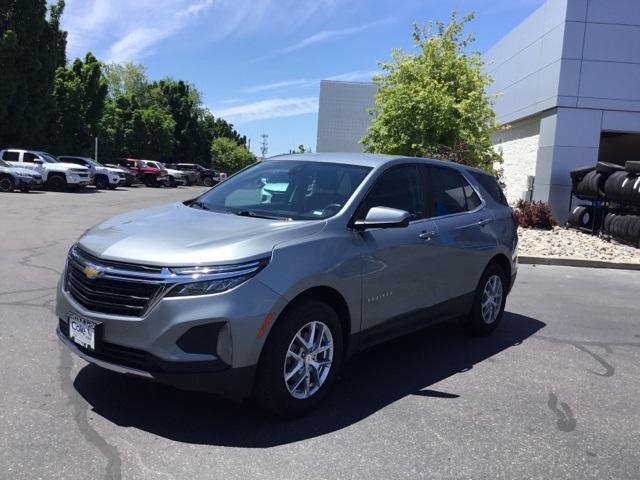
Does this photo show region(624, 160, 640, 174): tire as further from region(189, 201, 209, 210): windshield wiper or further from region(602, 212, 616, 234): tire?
region(189, 201, 209, 210): windshield wiper

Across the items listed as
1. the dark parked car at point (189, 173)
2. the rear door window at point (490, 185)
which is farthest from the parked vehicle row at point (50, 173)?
the rear door window at point (490, 185)

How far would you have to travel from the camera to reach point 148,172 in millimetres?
40500

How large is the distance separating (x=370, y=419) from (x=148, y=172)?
128 feet

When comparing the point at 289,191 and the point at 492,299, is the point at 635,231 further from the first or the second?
the point at 289,191

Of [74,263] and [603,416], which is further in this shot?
[603,416]

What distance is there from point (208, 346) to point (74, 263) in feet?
3.97

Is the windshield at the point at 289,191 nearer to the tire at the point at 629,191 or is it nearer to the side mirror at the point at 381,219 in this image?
the side mirror at the point at 381,219

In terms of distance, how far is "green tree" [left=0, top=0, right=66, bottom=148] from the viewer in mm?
30406

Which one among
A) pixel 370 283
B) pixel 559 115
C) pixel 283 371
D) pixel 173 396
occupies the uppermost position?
pixel 559 115

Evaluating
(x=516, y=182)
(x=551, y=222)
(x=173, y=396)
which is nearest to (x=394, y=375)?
(x=173, y=396)

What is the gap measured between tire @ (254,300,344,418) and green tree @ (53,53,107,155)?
119 feet

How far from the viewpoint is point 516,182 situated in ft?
80.5

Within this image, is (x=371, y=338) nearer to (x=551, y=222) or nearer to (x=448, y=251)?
(x=448, y=251)

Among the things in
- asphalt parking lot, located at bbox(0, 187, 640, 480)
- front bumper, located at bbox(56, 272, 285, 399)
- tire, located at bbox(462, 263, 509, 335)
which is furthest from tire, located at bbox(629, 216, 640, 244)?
front bumper, located at bbox(56, 272, 285, 399)
